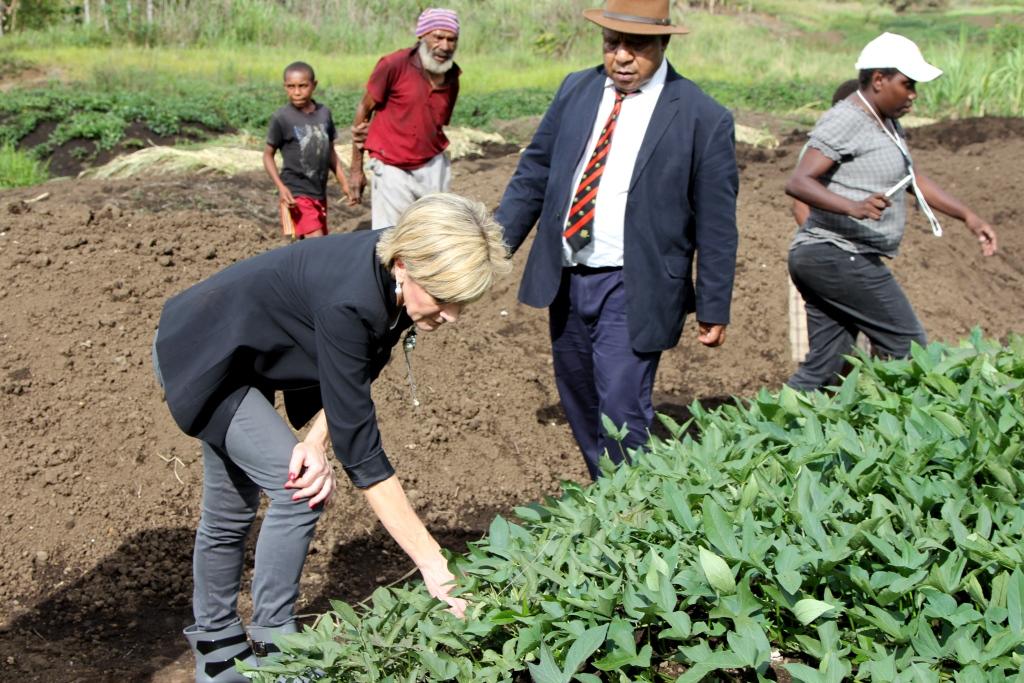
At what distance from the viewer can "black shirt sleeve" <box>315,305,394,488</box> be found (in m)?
2.91

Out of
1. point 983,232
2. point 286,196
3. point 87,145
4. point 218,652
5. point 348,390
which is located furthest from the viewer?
point 87,145

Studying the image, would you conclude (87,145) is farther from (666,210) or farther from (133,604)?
(666,210)

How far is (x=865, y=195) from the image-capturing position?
5.02m

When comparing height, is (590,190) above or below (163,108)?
above

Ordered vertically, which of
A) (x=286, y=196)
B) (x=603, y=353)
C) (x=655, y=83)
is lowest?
(x=286, y=196)

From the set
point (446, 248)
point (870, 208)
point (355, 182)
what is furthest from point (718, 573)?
point (355, 182)

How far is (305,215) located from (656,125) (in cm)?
408

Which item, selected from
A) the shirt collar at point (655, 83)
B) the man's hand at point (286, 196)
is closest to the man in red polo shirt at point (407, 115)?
the man's hand at point (286, 196)

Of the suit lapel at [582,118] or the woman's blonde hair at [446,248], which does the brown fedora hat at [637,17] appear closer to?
the suit lapel at [582,118]

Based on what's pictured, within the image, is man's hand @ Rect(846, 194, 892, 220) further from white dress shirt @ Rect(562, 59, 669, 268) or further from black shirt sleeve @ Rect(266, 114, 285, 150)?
black shirt sleeve @ Rect(266, 114, 285, 150)

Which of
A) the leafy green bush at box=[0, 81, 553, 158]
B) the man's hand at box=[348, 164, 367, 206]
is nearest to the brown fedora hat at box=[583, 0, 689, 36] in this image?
the man's hand at box=[348, 164, 367, 206]

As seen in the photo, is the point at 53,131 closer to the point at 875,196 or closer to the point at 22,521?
the point at 22,521

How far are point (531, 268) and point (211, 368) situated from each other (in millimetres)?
1521

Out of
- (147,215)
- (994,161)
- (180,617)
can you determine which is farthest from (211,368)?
(994,161)
